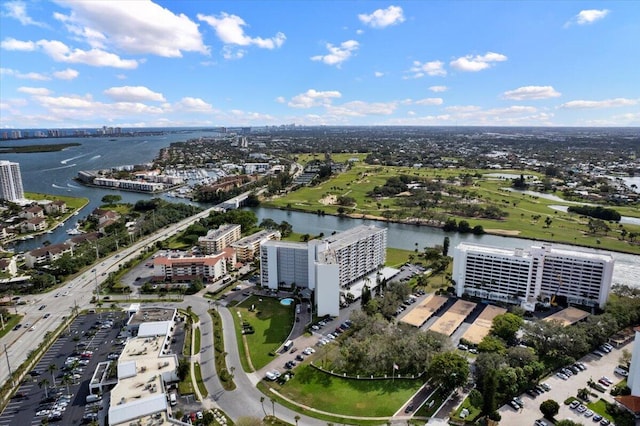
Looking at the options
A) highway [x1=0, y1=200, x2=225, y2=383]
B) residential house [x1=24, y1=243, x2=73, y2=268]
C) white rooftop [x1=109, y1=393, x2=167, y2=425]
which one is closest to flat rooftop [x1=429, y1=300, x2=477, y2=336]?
white rooftop [x1=109, y1=393, x2=167, y2=425]

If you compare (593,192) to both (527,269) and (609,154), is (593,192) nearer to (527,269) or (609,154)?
(527,269)

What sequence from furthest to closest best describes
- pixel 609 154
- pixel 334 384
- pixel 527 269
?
pixel 609 154
pixel 527 269
pixel 334 384

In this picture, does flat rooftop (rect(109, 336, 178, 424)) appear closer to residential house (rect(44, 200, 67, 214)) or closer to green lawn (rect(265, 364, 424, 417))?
green lawn (rect(265, 364, 424, 417))

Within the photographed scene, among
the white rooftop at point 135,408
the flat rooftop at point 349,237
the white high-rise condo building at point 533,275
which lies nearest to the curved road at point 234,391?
the white rooftop at point 135,408

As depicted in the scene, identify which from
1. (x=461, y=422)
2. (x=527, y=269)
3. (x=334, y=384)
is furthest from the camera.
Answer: (x=527, y=269)

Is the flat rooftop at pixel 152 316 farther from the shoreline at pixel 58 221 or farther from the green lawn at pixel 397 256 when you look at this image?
the shoreline at pixel 58 221

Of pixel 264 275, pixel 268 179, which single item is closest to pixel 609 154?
pixel 268 179
